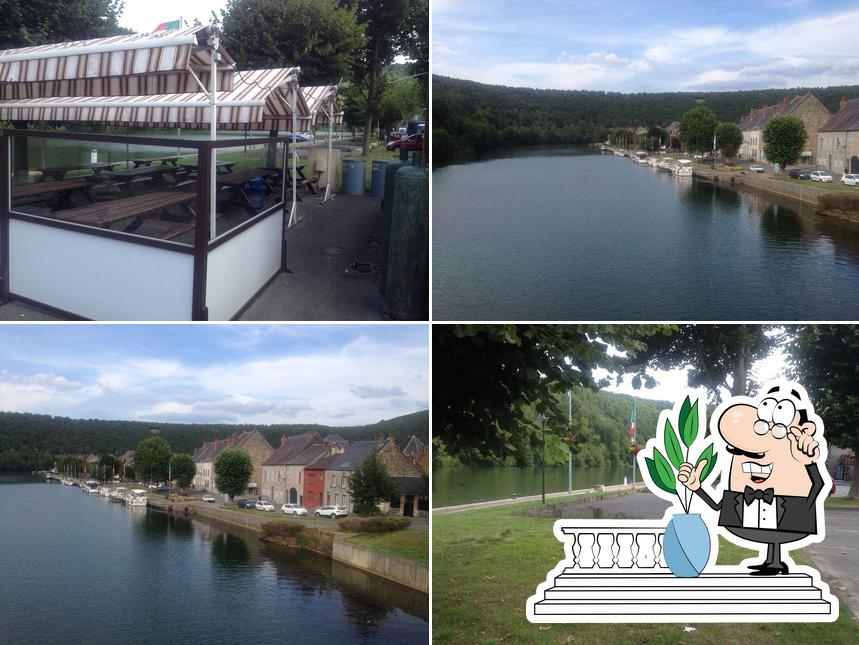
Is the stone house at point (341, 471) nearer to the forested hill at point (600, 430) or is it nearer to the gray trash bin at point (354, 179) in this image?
the forested hill at point (600, 430)

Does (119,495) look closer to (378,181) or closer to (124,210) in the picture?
(124,210)

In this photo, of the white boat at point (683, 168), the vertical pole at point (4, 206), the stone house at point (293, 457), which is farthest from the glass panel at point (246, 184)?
the white boat at point (683, 168)

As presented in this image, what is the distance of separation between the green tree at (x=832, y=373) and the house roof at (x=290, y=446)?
9.55 feet

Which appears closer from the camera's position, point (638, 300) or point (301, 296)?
point (638, 300)

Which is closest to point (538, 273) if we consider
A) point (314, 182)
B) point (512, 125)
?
point (512, 125)

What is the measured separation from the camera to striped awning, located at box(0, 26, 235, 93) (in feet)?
17.6

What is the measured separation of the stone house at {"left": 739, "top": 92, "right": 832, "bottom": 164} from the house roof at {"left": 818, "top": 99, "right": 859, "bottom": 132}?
0.03 metres

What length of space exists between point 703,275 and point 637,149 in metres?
0.86

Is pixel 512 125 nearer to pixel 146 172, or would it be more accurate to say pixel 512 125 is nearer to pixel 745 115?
pixel 745 115

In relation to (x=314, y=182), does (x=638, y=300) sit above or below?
below

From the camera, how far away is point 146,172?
912cm

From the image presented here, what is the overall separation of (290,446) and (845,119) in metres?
3.82

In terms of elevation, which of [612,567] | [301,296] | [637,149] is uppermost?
[637,149]

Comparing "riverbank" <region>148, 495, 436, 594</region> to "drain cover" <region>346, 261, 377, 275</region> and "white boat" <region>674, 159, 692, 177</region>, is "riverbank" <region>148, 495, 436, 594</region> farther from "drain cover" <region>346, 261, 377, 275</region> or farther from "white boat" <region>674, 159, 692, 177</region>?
"white boat" <region>674, 159, 692, 177</region>
